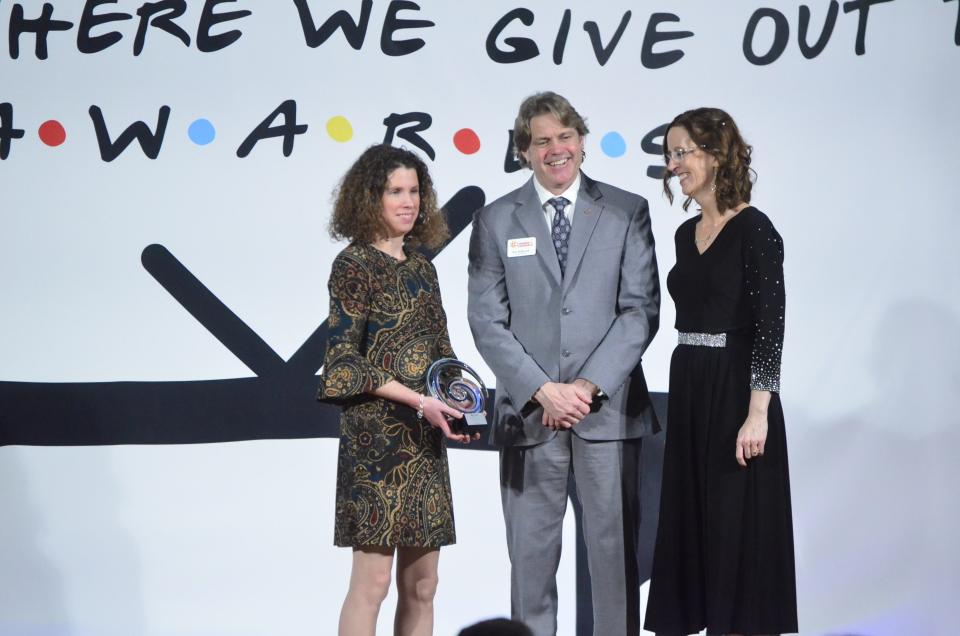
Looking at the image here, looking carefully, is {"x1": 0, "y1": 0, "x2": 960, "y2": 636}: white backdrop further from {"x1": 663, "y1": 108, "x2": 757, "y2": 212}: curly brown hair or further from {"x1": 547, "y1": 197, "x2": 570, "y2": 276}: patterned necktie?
{"x1": 663, "y1": 108, "x2": 757, "y2": 212}: curly brown hair

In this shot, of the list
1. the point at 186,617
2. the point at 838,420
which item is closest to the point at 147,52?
the point at 186,617

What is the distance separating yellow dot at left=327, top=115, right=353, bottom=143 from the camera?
3.93 meters

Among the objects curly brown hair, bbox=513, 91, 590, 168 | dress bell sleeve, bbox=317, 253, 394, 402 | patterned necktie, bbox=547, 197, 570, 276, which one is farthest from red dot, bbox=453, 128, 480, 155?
dress bell sleeve, bbox=317, 253, 394, 402

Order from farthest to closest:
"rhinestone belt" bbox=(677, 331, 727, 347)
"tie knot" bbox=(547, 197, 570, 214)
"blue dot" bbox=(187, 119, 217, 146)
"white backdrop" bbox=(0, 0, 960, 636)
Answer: "blue dot" bbox=(187, 119, 217, 146) → "white backdrop" bbox=(0, 0, 960, 636) → "tie knot" bbox=(547, 197, 570, 214) → "rhinestone belt" bbox=(677, 331, 727, 347)

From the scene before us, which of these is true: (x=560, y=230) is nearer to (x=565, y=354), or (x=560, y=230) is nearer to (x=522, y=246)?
(x=522, y=246)

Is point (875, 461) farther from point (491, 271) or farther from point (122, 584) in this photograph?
point (122, 584)

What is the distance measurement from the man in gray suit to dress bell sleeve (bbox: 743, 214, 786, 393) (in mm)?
321

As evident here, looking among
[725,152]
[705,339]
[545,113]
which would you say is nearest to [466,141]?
[545,113]

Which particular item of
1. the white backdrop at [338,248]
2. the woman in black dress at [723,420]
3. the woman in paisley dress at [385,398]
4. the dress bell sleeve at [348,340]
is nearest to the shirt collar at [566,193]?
the woman in black dress at [723,420]

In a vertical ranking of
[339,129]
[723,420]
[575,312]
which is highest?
[339,129]

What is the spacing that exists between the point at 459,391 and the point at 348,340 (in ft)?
1.04

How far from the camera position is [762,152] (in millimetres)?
3869

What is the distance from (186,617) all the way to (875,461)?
104 inches

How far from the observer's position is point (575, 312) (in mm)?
2891
